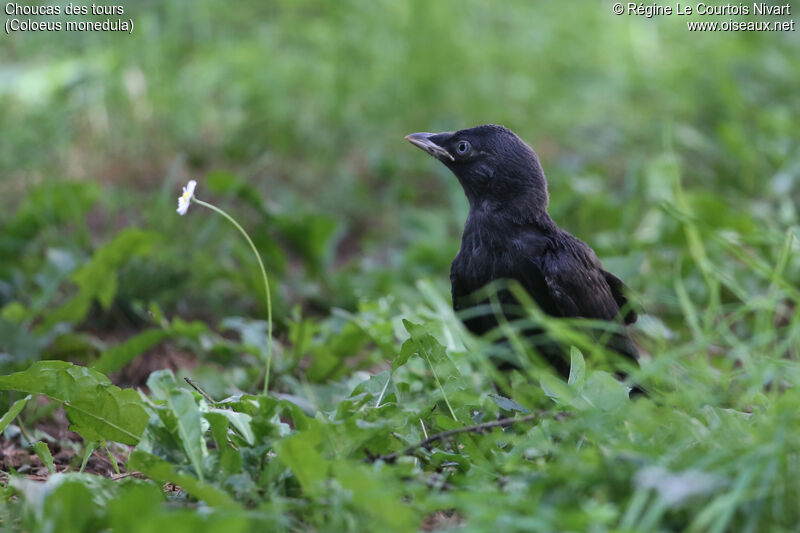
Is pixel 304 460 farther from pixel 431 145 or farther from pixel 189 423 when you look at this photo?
pixel 431 145

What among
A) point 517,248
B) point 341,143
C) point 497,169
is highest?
point 497,169

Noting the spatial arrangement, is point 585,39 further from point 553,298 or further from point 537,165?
point 553,298

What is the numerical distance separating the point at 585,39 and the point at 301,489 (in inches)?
268

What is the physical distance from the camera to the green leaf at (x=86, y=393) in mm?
2395

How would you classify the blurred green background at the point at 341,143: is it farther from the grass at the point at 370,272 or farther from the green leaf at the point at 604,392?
the green leaf at the point at 604,392

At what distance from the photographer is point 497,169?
11.2ft

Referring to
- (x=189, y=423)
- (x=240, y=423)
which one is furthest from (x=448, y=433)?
(x=189, y=423)

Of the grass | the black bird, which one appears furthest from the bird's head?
the grass

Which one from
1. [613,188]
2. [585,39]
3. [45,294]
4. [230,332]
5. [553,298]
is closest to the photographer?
[553,298]

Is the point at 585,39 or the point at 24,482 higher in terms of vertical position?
the point at 585,39

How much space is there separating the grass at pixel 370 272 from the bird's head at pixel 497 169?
442 millimetres

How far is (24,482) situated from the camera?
2.04 metres

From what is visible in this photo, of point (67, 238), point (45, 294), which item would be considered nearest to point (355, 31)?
point (67, 238)

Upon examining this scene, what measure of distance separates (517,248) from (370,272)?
159 cm
